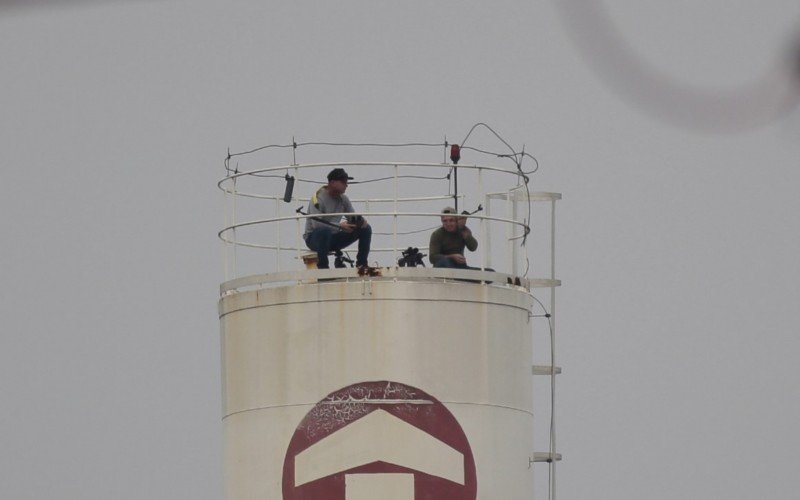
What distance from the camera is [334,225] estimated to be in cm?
3359

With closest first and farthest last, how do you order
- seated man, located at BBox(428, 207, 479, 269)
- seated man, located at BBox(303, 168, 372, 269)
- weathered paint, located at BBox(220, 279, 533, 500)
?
weathered paint, located at BBox(220, 279, 533, 500)
seated man, located at BBox(303, 168, 372, 269)
seated man, located at BBox(428, 207, 479, 269)

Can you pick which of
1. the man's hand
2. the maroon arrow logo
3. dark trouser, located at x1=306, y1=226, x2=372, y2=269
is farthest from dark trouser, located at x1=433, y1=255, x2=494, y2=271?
the maroon arrow logo

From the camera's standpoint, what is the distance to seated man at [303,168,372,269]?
3350cm

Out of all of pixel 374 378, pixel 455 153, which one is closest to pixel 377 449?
pixel 374 378

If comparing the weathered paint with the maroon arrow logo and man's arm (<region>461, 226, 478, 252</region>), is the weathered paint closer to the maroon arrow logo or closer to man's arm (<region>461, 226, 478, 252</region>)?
the maroon arrow logo

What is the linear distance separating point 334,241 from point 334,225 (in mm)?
221

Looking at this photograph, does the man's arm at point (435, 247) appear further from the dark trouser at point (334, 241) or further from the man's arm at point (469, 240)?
the dark trouser at point (334, 241)

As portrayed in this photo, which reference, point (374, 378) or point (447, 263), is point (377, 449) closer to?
point (374, 378)

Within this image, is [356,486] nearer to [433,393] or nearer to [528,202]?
[433,393]

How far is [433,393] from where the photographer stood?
108 feet

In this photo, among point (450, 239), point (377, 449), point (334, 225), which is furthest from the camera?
point (450, 239)

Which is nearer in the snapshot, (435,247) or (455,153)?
(455,153)

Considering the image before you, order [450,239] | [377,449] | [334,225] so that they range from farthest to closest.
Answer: [450,239]
[334,225]
[377,449]

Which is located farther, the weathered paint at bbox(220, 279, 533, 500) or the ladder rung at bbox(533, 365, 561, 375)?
the ladder rung at bbox(533, 365, 561, 375)
